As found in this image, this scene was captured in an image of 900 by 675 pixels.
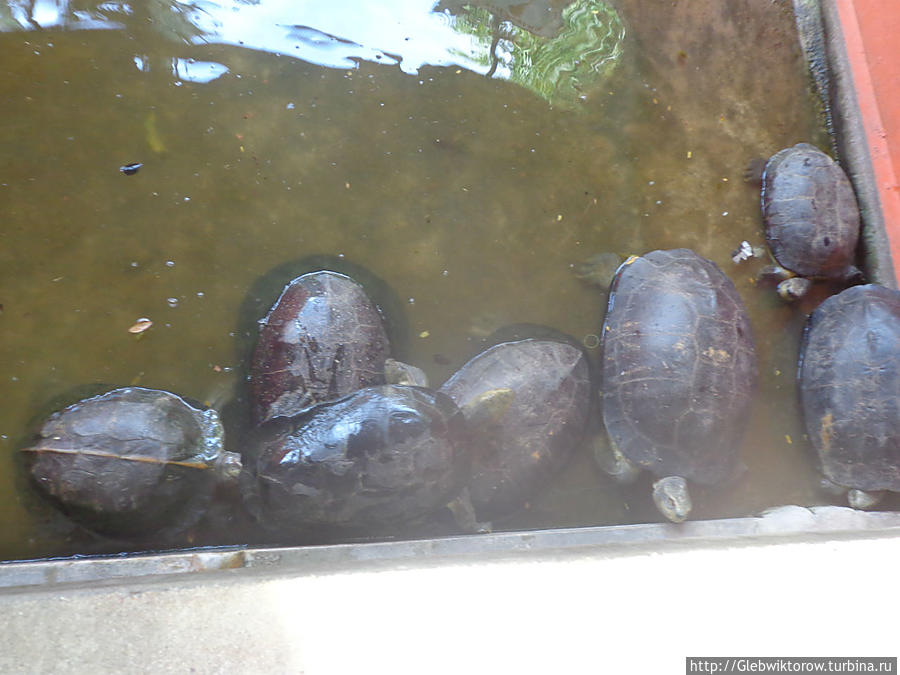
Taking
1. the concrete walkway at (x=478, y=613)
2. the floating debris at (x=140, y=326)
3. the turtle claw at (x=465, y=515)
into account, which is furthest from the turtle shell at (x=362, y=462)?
the floating debris at (x=140, y=326)

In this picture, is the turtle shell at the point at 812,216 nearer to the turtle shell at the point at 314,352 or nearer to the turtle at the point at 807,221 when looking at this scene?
the turtle at the point at 807,221

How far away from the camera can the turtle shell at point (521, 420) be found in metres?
2.37

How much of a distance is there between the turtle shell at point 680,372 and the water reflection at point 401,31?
3.75ft

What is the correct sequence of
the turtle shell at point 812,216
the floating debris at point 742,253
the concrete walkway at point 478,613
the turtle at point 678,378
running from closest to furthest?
the concrete walkway at point 478,613 → the turtle at point 678,378 → the turtle shell at point 812,216 → the floating debris at point 742,253

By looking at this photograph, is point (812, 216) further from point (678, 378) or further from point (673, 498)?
point (673, 498)

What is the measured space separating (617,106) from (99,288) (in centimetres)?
265

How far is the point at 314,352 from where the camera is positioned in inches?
91.6

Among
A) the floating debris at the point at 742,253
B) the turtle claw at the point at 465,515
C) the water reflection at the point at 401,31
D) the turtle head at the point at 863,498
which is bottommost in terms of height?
the turtle head at the point at 863,498

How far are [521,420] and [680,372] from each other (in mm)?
717

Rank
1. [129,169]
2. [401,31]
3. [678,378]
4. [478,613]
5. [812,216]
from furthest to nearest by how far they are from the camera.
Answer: [401,31] → [812,216] → [129,169] → [678,378] → [478,613]

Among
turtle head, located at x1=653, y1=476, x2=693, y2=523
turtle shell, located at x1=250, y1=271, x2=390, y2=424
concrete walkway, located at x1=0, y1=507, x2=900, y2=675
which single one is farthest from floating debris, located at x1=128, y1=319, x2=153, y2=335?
turtle head, located at x1=653, y1=476, x2=693, y2=523

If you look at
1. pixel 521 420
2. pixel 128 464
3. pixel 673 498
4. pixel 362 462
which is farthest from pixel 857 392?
pixel 128 464

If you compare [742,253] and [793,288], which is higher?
[742,253]

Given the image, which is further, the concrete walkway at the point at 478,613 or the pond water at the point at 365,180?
the pond water at the point at 365,180
